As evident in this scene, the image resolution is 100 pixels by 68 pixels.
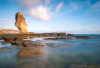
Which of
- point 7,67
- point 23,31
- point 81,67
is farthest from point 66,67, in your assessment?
point 23,31

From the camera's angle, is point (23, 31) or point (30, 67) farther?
point (23, 31)

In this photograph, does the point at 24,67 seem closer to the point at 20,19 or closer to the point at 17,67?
the point at 17,67

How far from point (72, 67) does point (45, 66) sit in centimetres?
246

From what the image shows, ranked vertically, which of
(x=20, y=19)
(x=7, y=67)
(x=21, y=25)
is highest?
(x=20, y=19)

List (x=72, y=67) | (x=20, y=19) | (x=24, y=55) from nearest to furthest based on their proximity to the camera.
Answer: (x=72, y=67) → (x=24, y=55) → (x=20, y=19)

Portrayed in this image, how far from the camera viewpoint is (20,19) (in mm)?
64062

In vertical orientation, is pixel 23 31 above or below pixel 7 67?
above

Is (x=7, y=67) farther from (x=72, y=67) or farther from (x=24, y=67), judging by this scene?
(x=72, y=67)

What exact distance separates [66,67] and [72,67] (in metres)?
0.52

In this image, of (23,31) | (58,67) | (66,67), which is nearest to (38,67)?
(58,67)

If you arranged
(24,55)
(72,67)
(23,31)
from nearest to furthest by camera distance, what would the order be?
1. (72,67)
2. (24,55)
3. (23,31)

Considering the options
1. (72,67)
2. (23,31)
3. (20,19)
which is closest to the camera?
(72,67)

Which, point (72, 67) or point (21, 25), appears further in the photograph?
point (21, 25)

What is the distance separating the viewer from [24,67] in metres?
6.29
